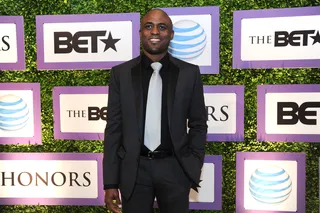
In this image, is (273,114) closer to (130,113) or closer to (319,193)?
(319,193)

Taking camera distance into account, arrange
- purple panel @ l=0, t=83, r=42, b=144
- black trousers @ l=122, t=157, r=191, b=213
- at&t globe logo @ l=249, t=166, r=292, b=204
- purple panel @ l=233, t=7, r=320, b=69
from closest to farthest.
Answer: black trousers @ l=122, t=157, r=191, b=213 < purple panel @ l=233, t=7, r=320, b=69 < at&t globe logo @ l=249, t=166, r=292, b=204 < purple panel @ l=0, t=83, r=42, b=144

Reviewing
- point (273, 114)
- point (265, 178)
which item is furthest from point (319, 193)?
point (273, 114)

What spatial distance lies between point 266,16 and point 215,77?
21.7 inches

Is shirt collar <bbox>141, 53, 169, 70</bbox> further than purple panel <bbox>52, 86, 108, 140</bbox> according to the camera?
No

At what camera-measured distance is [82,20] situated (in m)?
2.50

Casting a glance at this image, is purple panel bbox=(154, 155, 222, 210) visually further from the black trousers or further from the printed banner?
the black trousers

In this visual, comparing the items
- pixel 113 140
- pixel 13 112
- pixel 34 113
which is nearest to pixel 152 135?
pixel 113 140

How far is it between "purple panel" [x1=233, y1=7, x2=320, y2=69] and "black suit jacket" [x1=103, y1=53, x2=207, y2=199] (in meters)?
0.80

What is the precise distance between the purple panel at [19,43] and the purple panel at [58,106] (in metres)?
0.33

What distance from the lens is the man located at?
65.6 inches

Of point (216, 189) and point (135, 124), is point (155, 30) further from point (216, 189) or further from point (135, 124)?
point (216, 189)

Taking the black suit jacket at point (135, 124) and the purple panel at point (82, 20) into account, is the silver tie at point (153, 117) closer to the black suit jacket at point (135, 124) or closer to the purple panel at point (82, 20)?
the black suit jacket at point (135, 124)

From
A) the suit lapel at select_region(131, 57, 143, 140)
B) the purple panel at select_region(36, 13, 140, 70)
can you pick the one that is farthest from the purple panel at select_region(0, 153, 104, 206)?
the suit lapel at select_region(131, 57, 143, 140)

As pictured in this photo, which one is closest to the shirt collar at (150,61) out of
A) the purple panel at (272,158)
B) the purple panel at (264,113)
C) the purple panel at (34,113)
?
the purple panel at (264,113)
